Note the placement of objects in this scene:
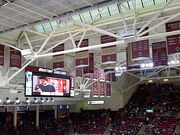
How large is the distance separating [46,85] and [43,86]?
0.95 ft

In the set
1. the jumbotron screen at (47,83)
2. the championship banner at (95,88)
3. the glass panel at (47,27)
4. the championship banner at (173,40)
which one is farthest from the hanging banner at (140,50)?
the championship banner at (95,88)

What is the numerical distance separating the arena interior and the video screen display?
0.18ft

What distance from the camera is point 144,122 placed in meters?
33.1

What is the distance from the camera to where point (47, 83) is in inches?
588

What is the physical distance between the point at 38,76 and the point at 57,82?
5.28ft

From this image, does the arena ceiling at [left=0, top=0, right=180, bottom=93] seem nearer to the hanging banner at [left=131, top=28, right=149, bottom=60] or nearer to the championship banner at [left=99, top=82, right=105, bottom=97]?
the hanging banner at [left=131, top=28, right=149, bottom=60]

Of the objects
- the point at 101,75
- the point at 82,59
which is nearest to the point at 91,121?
the point at 101,75

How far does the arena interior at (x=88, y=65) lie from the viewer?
1087 cm

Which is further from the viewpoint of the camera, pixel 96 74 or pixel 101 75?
pixel 101 75

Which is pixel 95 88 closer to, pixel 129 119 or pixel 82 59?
pixel 129 119

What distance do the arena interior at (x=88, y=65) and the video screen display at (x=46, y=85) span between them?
0.05 meters

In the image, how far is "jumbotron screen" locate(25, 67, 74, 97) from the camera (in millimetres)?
13797

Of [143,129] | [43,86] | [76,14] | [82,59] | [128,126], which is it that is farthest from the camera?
[128,126]

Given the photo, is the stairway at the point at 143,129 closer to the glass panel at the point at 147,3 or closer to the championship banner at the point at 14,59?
the championship banner at the point at 14,59
